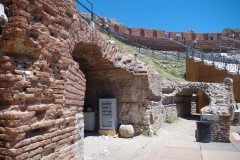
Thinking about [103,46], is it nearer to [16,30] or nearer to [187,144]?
[16,30]

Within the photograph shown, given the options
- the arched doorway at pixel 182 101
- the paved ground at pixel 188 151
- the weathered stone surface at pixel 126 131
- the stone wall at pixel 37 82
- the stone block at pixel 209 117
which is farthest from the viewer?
the arched doorway at pixel 182 101

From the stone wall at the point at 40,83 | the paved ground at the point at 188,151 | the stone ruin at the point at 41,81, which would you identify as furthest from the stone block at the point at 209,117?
the stone wall at the point at 40,83

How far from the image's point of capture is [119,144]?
289 inches

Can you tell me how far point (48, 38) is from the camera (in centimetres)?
347

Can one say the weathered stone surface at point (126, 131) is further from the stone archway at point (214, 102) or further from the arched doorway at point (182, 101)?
the arched doorway at point (182, 101)

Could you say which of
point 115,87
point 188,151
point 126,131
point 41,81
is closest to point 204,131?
point 188,151

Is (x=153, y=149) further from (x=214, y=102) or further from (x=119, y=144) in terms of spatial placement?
(x=214, y=102)

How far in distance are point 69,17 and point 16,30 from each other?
1362 mm

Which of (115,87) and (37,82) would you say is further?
(115,87)

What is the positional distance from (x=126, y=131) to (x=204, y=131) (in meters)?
2.83

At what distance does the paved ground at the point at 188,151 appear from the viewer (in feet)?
18.3

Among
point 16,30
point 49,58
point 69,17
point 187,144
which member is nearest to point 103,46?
point 69,17

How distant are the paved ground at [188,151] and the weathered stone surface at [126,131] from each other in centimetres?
117

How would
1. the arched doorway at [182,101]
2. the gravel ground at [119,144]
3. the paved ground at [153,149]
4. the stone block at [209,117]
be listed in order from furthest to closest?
the arched doorway at [182,101] → the stone block at [209,117] → the gravel ground at [119,144] → the paved ground at [153,149]
